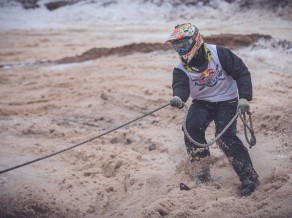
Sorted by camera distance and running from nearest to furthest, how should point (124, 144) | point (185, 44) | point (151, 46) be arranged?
point (185, 44) < point (124, 144) < point (151, 46)

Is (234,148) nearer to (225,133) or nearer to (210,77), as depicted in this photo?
(225,133)

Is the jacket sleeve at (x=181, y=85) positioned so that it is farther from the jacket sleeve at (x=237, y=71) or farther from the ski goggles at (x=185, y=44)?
the jacket sleeve at (x=237, y=71)

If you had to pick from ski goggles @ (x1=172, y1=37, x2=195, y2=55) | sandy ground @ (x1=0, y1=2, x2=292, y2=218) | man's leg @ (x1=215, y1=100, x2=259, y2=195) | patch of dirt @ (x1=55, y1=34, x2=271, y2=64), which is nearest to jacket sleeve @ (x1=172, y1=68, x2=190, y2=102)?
ski goggles @ (x1=172, y1=37, x2=195, y2=55)

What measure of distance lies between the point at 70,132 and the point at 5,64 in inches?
206

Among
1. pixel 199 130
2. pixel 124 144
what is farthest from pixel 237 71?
pixel 124 144

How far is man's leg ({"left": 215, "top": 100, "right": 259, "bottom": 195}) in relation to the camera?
11.0ft

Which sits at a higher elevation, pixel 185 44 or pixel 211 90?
pixel 185 44

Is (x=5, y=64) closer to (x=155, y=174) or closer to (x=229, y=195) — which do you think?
(x=155, y=174)

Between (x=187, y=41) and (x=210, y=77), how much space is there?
0.43m

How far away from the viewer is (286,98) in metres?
5.45

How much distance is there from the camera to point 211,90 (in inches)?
142

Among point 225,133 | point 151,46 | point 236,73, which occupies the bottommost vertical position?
point 151,46

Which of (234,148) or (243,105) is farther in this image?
(234,148)

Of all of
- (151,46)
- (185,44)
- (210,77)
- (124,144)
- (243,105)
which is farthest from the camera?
(151,46)
